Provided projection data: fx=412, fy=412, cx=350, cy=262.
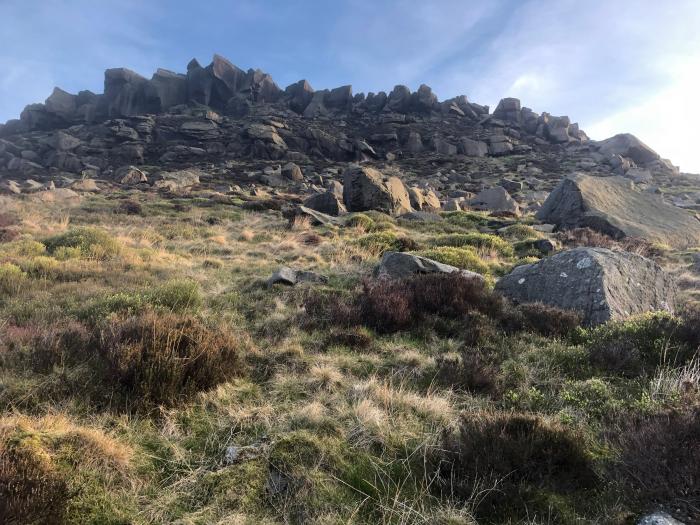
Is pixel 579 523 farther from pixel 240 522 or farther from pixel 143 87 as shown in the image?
pixel 143 87

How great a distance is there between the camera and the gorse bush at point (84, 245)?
10.3 m

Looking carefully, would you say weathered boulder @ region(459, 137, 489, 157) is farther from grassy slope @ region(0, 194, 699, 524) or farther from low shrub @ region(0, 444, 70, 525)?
low shrub @ region(0, 444, 70, 525)

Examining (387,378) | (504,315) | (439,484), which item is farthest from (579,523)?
(504,315)

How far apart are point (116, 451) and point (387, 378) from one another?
2789mm

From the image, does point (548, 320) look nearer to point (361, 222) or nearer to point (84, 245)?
point (84, 245)

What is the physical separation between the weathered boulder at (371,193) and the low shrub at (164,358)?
18.1 meters

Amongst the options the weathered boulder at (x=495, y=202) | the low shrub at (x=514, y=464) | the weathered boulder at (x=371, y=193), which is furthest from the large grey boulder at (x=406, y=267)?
the weathered boulder at (x=495, y=202)

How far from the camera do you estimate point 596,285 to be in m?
6.98

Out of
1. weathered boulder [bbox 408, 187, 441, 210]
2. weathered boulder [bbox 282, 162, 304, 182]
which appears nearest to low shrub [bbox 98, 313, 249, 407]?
weathered boulder [bbox 408, 187, 441, 210]

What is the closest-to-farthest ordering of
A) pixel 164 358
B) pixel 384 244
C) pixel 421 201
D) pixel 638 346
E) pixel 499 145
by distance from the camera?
pixel 164 358, pixel 638 346, pixel 384 244, pixel 421 201, pixel 499 145

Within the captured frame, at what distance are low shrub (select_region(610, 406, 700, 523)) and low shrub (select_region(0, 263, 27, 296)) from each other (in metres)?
8.90

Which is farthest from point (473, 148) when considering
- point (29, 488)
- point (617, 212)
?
point (29, 488)

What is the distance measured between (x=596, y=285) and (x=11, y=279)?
10455 mm

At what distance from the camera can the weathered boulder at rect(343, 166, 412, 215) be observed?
22547 mm
